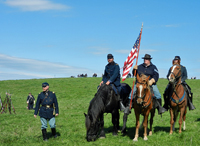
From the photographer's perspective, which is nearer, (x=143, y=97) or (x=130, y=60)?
(x=143, y=97)

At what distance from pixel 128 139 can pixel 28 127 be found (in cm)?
716

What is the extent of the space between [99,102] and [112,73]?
1.98 m

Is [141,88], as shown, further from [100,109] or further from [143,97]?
[100,109]

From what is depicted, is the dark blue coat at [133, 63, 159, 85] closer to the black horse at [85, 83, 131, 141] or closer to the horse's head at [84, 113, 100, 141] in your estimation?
the black horse at [85, 83, 131, 141]

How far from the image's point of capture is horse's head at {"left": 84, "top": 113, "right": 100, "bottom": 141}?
10334 millimetres

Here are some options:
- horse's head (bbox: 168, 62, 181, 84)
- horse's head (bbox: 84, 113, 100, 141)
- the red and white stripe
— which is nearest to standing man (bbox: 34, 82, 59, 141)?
horse's head (bbox: 84, 113, 100, 141)

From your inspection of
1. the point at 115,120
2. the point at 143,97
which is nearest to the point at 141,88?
the point at 143,97

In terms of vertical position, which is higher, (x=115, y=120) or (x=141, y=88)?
(x=141, y=88)

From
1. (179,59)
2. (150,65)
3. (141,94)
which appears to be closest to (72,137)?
(141,94)

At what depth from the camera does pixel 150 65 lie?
37.9 ft

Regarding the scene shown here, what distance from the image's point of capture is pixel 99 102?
1101 centimetres

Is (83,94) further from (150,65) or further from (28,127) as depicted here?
(150,65)

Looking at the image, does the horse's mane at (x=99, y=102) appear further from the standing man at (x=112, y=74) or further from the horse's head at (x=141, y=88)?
the horse's head at (x=141, y=88)

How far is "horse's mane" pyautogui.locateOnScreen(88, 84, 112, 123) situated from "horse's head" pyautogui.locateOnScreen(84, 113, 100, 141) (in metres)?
0.08
